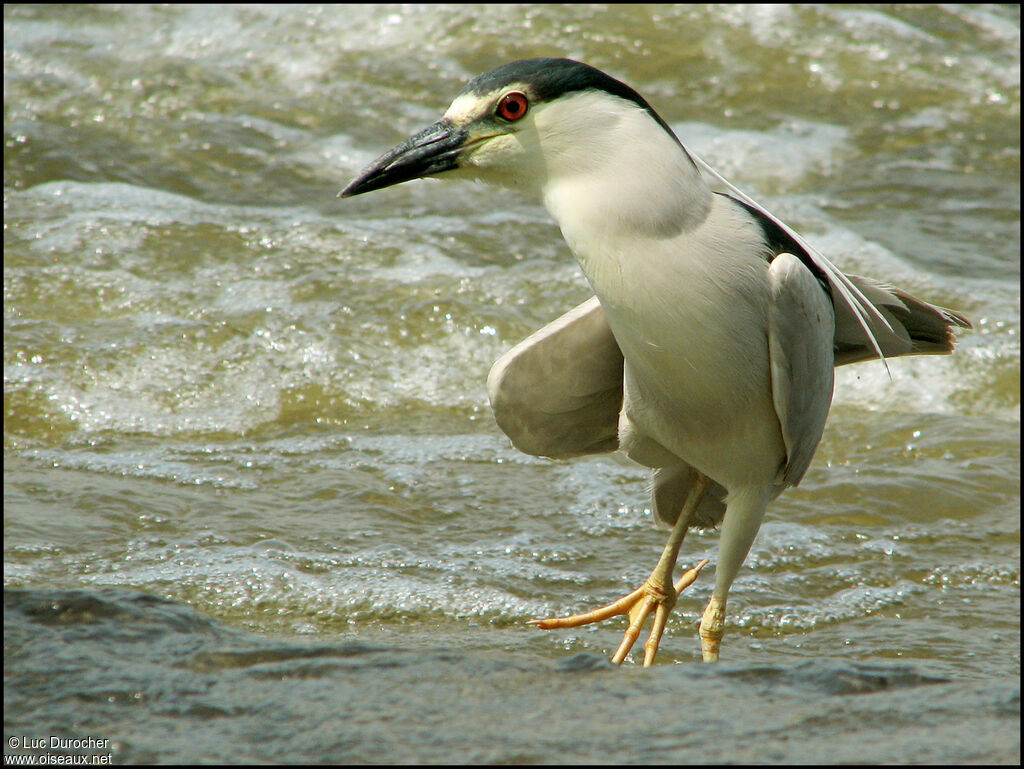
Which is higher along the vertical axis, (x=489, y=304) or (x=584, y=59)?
(x=584, y=59)

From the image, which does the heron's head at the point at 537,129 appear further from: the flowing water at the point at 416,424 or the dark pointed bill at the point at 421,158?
the flowing water at the point at 416,424

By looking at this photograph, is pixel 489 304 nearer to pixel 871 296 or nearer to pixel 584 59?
pixel 871 296

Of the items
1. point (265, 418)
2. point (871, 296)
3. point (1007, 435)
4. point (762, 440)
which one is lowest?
point (1007, 435)

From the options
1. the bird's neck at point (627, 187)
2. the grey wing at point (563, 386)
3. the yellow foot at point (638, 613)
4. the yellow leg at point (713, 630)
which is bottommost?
the yellow foot at point (638, 613)

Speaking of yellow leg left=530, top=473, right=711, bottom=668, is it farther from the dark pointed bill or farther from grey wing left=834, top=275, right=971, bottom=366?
the dark pointed bill

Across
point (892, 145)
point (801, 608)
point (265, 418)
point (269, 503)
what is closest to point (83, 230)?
point (265, 418)

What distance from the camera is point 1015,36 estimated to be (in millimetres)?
11703

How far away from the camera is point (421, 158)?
3074 millimetres

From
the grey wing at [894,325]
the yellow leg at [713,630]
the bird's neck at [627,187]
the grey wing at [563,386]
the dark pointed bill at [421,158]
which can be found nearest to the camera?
the bird's neck at [627,187]

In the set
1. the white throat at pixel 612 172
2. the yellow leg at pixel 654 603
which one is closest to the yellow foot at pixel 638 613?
the yellow leg at pixel 654 603

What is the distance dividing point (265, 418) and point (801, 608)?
8.84 ft

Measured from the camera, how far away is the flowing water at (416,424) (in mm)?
2238

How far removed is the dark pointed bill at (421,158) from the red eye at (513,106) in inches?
4.5

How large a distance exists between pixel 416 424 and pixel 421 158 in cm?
280
